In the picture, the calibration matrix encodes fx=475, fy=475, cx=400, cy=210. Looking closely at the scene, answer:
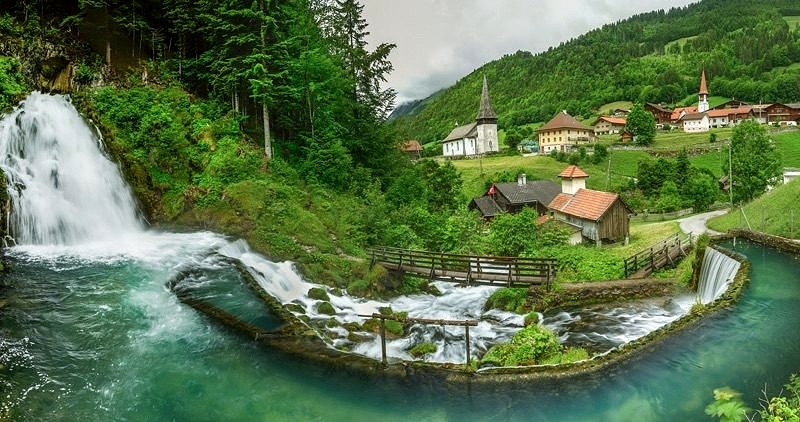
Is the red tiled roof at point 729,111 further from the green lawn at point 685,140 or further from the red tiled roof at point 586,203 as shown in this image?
the red tiled roof at point 586,203

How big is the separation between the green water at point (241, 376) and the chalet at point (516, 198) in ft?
131

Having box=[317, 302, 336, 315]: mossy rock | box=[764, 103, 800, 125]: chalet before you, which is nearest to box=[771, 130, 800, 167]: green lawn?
box=[764, 103, 800, 125]: chalet

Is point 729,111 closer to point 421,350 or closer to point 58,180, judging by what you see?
point 421,350

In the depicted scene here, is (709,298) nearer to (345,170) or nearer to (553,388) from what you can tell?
(553,388)

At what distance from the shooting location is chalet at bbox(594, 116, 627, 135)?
408 feet

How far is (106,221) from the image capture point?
73.0ft

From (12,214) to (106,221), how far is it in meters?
3.57

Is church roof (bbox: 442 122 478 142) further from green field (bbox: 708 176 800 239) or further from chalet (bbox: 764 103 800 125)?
green field (bbox: 708 176 800 239)

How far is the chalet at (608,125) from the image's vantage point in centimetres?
12425

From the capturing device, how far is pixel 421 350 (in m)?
16.8

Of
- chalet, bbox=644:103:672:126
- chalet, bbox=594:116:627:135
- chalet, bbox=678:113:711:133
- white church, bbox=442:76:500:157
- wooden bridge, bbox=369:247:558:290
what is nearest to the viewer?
wooden bridge, bbox=369:247:558:290

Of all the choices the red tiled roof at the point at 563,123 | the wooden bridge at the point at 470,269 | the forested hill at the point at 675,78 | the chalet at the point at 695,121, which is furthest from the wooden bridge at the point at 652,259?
the forested hill at the point at 675,78

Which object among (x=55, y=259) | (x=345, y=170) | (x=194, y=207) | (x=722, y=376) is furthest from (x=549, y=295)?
(x=55, y=259)

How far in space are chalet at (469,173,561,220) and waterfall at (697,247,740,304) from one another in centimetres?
3191
